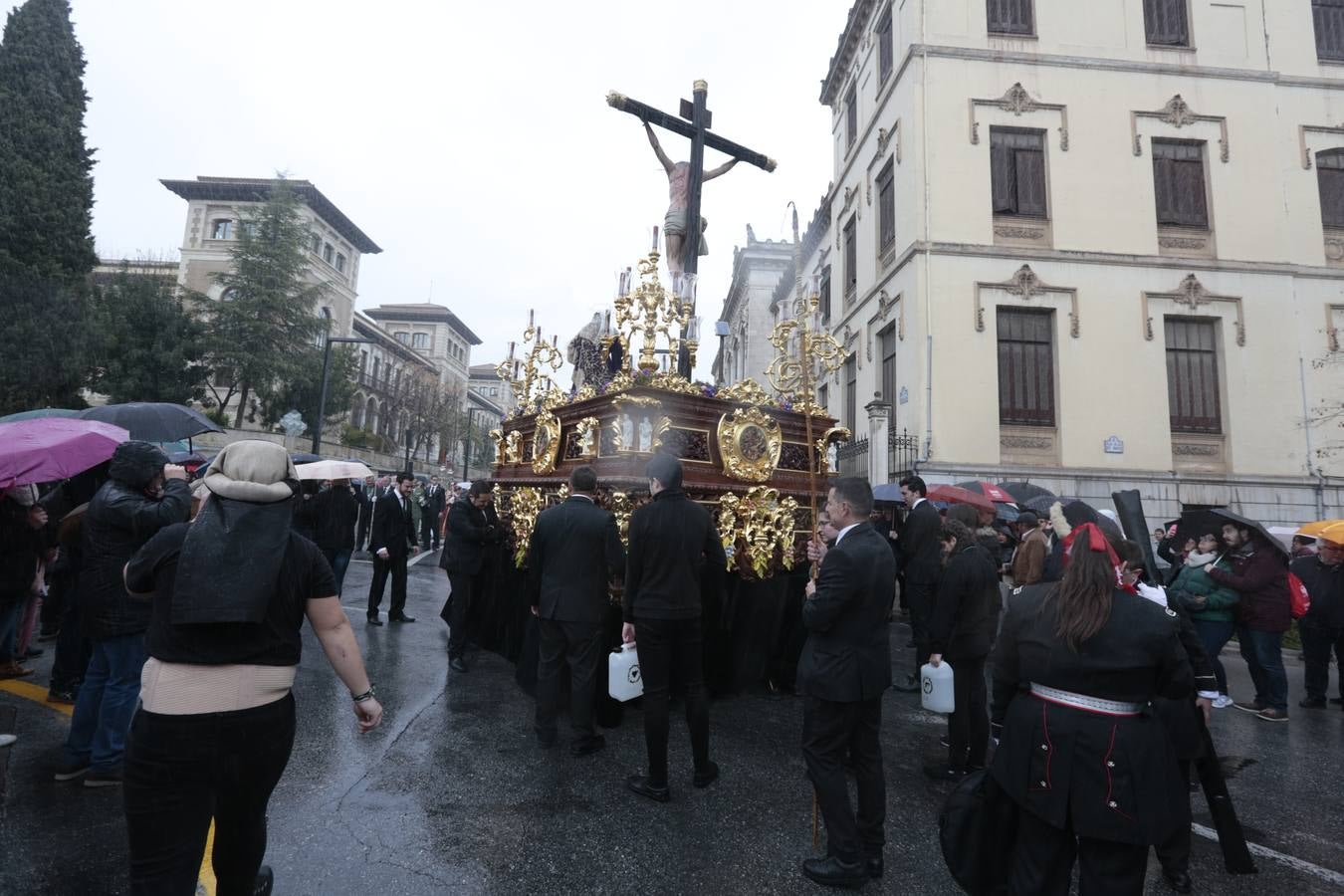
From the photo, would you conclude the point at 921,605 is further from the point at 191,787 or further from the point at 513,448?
the point at 191,787

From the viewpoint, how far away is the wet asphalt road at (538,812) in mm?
3086

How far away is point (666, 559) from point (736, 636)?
7.70 feet

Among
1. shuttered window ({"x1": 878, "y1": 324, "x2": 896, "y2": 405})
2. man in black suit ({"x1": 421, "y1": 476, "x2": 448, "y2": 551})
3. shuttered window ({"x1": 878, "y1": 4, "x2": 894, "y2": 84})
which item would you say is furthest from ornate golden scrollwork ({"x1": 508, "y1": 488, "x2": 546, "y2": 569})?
shuttered window ({"x1": 878, "y1": 4, "x2": 894, "y2": 84})

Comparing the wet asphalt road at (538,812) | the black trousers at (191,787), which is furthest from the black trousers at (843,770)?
the black trousers at (191,787)

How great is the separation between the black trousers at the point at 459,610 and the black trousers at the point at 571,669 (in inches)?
90.0

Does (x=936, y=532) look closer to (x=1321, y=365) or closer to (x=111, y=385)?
(x=1321, y=365)

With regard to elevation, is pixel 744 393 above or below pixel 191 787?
above

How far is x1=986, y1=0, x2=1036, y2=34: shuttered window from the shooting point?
50.9ft

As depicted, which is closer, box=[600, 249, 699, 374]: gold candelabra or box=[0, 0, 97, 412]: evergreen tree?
box=[600, 249, 699, 374]: gold candelabra

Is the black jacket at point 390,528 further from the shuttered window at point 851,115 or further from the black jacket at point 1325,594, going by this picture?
the shuttered window at point 851,115

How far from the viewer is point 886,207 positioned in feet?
57.7

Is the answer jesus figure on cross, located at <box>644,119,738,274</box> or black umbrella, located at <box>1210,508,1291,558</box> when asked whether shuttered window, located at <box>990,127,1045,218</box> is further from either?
black umbrella, located at <box>1210,508,1291,558</box>

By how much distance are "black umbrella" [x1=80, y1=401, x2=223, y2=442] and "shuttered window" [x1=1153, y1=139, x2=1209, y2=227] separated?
19.2 meters

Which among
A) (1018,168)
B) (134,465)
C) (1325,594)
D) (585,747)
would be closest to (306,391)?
(1018,168)
